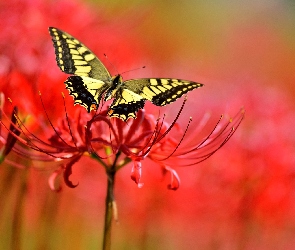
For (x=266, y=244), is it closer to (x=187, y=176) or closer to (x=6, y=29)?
(x=187, y=176)

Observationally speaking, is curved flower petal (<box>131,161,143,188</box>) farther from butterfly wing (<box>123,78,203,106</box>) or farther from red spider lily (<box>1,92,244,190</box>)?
butterfly wing (<box>123,78,203,106</box>)

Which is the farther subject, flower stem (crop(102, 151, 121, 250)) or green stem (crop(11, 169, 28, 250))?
green stem (crop(11, 169, 28, 250))


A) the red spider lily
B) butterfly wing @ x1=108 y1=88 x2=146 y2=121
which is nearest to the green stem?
the red spider lily

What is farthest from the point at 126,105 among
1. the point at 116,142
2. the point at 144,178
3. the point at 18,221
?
the point at 144,178

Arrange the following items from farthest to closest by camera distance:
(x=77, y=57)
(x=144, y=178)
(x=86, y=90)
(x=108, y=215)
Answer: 1. (x=144, y=178)
2. (x=77, y=57)
3. (x=86, y=90)
4. (x=108, y=215)

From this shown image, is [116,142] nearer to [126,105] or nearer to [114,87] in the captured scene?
[126,105]

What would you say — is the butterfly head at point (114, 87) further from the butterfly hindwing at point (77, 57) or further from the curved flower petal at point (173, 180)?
the curved flower petal at point (173, 180)
